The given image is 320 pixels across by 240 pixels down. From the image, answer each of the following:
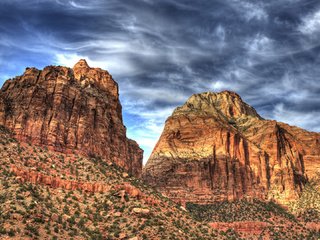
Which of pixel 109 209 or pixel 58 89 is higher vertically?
pixel 58 89

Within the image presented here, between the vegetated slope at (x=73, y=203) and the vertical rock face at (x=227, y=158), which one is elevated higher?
the vertical rock face at (x=227, y=158)

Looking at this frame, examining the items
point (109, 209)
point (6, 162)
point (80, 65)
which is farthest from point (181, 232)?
point (80, 65)

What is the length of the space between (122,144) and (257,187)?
57.5 m

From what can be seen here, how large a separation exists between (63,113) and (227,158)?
254ft

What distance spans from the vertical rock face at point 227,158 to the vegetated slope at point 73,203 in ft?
205

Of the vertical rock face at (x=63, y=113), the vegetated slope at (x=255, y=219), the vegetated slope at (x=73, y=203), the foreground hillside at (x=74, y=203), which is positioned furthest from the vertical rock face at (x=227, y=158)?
the vegetated slope at (x=73, y=203)

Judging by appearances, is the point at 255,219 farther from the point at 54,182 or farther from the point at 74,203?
the point at 54,182

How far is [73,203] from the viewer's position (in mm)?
70562

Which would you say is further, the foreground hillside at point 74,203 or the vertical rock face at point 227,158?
the vertical rock face at point 227,158

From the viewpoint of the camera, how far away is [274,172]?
500ft

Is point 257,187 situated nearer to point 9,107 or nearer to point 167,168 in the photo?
point 167,168

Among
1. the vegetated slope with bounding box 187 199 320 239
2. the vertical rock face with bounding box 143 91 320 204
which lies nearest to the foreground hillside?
the vegetated slope with bounding box 187 199 320 239

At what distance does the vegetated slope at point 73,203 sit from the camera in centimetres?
5931

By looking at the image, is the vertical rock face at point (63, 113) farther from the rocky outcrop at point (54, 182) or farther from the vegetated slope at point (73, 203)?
the rocky outcrop at point (54, 182)
